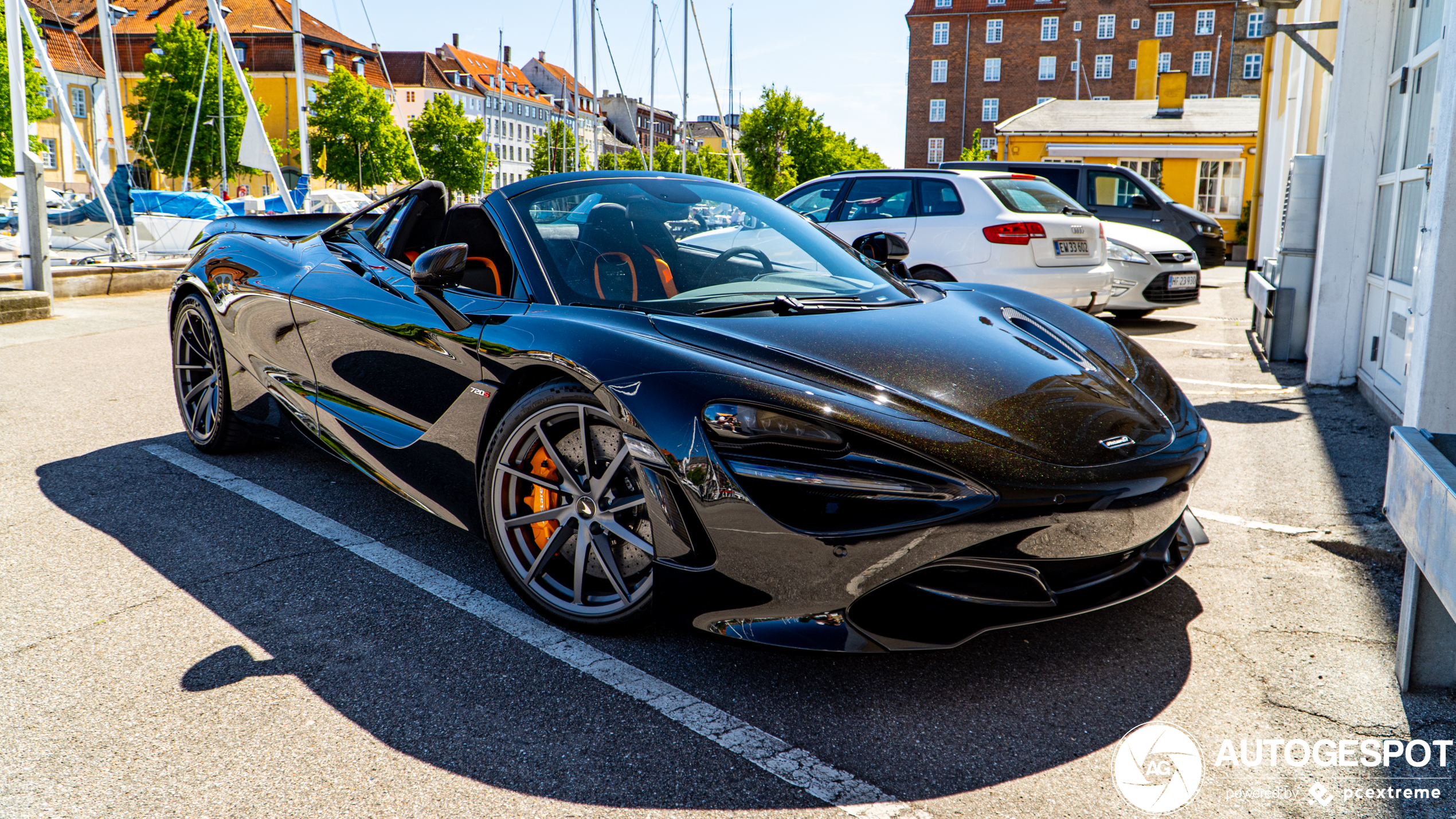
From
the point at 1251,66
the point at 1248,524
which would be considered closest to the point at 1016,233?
the point at 1248,524

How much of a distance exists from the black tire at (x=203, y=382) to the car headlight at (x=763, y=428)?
2.96 meters

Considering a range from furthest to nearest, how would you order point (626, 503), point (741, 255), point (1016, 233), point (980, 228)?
point (980, 228)
point (1016, 233)
point (741, 255)
point (626, 503)

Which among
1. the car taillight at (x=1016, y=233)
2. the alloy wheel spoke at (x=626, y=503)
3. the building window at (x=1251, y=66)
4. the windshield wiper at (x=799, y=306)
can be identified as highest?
the building window at (x=1251, y=66)

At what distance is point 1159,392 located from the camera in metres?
2.96

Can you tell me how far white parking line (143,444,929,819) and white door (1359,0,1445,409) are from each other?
4.71 meters

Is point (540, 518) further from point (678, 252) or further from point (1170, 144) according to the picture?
point (1170, 144)

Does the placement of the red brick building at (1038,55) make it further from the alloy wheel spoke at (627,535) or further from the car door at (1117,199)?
the alloy wheel spoke at (627,535)

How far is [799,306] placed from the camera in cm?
300

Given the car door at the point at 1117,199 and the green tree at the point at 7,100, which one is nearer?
the car door at the point at 1117,199

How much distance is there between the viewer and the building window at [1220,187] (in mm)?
29891

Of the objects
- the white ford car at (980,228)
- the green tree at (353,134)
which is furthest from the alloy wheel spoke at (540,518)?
the green tree at (353,134)

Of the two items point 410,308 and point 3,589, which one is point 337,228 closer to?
point 410,308

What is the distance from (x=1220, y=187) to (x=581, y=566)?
32.0m

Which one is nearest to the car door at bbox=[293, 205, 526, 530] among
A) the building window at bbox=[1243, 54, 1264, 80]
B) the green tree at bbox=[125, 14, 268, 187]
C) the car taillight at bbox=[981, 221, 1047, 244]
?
the car taillight at bbox=[981, 221, 1047, 244]
